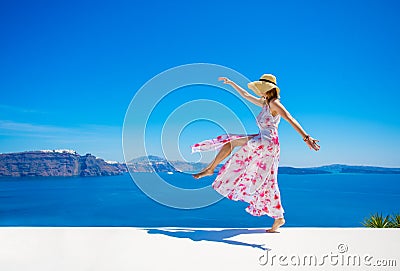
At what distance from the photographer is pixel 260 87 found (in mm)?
4082

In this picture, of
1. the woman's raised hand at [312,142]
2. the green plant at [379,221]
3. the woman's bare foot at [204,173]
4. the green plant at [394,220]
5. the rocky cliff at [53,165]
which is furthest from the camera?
the rocky cliff at [53,165]

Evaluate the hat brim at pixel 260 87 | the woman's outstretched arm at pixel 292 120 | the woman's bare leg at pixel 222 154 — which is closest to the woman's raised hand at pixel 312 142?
the woman's outstretched arm at pixel 292 120

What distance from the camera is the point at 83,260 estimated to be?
3047 millimetres

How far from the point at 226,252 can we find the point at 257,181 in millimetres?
1010

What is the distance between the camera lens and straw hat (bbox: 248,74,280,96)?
4050 mm

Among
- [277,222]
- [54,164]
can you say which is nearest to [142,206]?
[54,164]

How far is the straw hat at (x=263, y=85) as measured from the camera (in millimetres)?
4050

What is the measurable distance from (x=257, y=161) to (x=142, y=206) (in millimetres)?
53080

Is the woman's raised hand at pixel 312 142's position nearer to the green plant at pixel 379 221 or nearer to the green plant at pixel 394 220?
the green plant at pixel 379 221

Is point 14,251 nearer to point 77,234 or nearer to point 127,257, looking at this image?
point 77,234

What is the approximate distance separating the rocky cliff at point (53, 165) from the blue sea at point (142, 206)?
3.83m

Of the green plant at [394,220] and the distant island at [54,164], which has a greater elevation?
the distant island at [54,164]

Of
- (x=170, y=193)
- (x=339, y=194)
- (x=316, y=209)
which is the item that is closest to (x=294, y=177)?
(x=339, y=194)

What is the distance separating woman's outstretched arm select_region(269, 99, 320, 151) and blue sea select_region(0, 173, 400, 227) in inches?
1337
